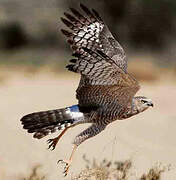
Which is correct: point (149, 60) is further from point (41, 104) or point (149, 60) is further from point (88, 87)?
point (88, 87)

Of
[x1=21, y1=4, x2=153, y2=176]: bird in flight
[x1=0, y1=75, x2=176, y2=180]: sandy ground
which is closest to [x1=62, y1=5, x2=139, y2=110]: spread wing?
[x1=21, y1=4, x2=153, y2=176]: bird in flight

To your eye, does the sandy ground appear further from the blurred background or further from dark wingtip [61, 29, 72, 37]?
dark wingtip [61, 29, 72, 37]

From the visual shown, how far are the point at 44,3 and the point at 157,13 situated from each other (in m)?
7.42

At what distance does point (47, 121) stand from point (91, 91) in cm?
56

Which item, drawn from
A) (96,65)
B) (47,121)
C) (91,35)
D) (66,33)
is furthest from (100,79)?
(91,35)

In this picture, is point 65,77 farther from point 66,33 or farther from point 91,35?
point 66,33

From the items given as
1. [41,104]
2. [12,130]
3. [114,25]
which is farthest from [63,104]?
[114,25]

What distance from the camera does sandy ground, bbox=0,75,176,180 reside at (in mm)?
9703

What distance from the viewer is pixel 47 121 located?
820 cm

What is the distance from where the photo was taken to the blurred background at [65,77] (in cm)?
1050

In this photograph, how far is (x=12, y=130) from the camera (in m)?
11.5

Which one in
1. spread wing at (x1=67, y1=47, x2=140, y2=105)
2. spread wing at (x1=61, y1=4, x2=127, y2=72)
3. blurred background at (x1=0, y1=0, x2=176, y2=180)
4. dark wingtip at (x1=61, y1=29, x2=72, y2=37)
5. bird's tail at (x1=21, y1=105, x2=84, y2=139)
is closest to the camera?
spread wing at (x1=67, y1=47, x2=140, y2=105)

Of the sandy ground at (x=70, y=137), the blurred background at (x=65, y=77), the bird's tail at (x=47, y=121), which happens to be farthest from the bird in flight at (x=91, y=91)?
the sandy ground at (x=70, y=137)

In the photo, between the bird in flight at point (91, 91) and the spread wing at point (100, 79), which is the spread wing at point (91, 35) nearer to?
the bird in flight at point (91, 91)
